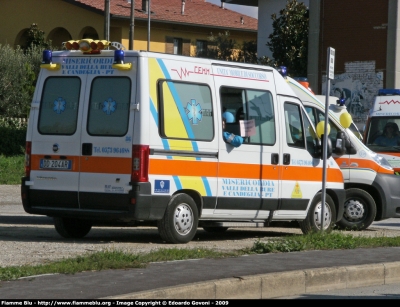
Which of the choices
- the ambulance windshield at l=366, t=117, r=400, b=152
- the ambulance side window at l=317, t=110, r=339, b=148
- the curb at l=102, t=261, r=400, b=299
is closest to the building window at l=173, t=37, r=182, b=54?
the ambulance windshield at l=366, t=117, r=400, b=152

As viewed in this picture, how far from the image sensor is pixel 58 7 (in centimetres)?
4928

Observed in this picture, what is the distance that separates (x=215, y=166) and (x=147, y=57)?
184 cm

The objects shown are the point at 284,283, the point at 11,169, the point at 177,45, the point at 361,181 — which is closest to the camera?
the point at 284,283

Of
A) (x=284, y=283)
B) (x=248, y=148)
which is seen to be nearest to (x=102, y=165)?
(x=248, y=148)

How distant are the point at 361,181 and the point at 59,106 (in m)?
5.91

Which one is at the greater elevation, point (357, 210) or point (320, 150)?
point (320, 150)

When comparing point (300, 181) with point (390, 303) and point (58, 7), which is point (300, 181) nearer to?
point (390, 303)

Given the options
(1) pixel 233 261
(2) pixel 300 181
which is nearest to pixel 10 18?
(2) pixel 300 181

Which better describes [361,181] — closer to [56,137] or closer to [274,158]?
[274,158]

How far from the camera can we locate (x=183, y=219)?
474 inches

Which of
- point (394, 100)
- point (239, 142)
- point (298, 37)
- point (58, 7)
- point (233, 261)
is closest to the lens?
point (233, 261)

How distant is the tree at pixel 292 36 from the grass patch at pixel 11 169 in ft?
38.0

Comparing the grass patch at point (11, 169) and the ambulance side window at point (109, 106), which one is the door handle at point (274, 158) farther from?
the grass patch at point (11, 169)

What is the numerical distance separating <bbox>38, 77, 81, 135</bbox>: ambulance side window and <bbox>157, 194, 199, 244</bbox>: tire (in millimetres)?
1665
